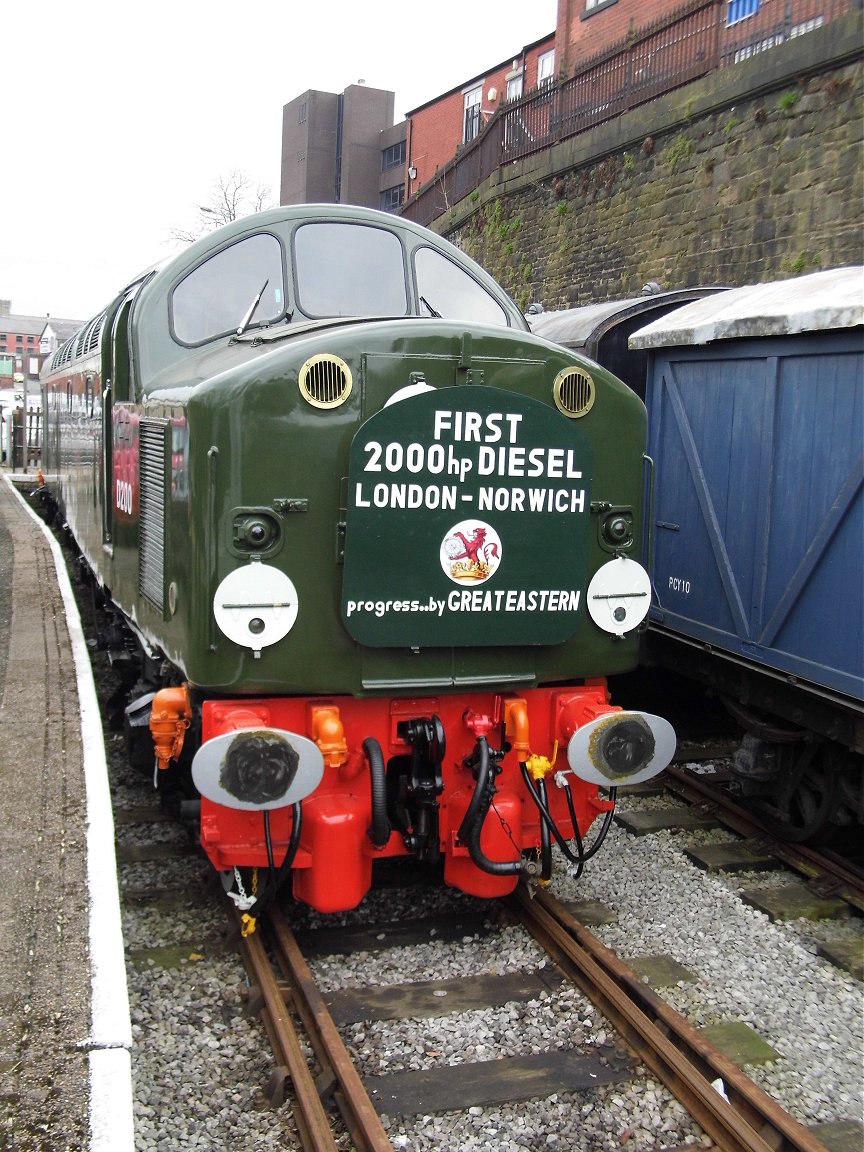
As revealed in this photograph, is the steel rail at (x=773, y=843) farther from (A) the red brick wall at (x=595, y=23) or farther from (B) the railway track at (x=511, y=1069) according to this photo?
(A) the red brick wall at (x=595, y=23)

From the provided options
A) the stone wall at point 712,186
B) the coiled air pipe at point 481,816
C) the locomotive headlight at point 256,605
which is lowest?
the coiled air pipe at point 481,816

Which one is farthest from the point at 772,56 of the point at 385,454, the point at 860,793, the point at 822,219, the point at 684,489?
the point at 385,454

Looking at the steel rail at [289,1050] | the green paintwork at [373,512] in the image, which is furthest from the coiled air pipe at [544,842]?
the steel rail at [289,1050]

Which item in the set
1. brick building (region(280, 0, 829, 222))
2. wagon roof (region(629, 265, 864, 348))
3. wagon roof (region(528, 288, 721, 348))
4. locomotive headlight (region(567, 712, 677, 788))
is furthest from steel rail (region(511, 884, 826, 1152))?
brick building (region(280, 0, 829, 222))

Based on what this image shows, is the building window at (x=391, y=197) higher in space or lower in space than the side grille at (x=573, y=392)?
higher

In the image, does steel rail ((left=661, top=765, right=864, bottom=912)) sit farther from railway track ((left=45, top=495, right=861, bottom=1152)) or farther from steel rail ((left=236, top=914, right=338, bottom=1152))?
steel rail ((left=236, top=914, right=338, bottom=1152))

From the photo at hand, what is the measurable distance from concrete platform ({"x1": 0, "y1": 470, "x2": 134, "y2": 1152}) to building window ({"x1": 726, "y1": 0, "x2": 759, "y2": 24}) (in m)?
13.5

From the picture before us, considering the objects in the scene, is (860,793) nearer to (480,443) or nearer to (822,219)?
(480,443)

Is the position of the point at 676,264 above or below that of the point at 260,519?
above

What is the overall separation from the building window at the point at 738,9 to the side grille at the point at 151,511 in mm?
13391

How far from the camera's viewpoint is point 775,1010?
4.46 m

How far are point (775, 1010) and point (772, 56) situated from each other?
40.8 feet

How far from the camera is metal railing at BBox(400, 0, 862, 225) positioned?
46.4ft

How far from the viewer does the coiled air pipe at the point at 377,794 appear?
432 cm
